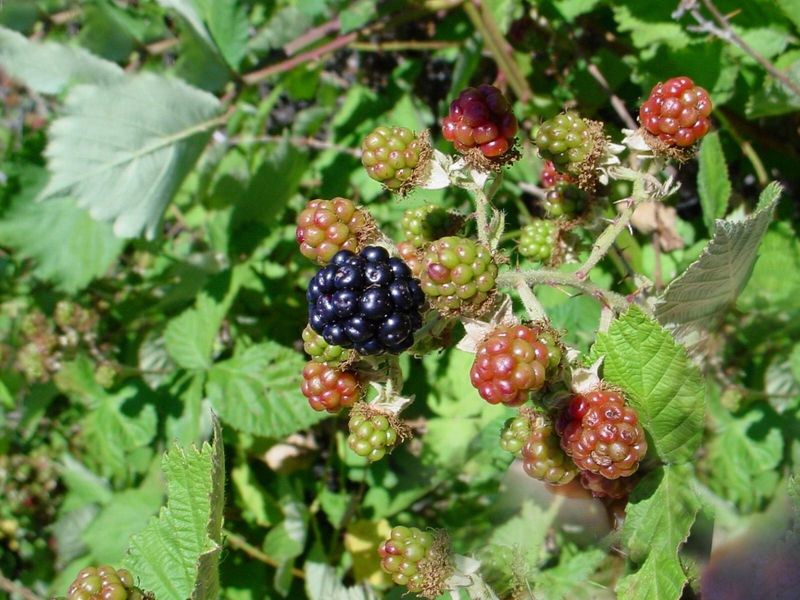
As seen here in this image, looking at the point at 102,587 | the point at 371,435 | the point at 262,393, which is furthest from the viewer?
the point at 262,393

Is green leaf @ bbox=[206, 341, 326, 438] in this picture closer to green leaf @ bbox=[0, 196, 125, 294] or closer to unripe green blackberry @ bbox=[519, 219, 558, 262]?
green leaf @ bbox=[0, 196, 125, 294]

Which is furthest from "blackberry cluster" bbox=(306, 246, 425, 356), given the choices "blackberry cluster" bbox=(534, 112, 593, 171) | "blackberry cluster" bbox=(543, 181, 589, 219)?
"blackberry cluster" bbox=(543, 181, 589, 219)

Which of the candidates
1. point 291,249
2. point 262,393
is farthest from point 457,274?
point 291,249

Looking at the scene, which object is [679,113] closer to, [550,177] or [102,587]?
[550,177]

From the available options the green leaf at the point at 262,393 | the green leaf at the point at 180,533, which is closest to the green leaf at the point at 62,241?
the green leaf at the point at 262,393

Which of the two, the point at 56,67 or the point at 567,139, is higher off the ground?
the point at 567,139

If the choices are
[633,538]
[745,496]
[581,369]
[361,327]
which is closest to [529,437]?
[581,369]

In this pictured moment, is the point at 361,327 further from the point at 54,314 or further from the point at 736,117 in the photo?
the point at 54,314
